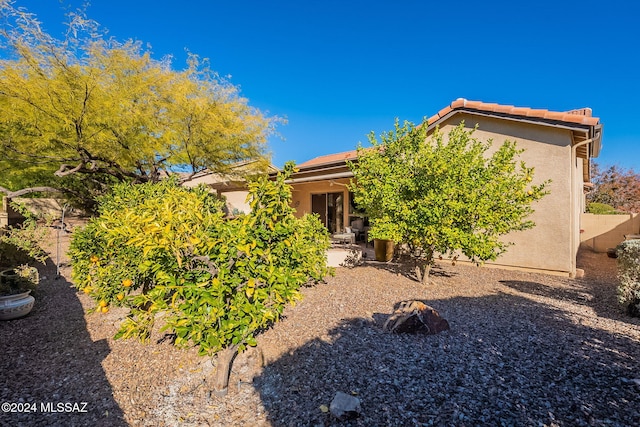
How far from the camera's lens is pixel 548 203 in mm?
8438

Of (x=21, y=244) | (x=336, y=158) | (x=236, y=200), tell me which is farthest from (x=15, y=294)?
(x=236, y=200)

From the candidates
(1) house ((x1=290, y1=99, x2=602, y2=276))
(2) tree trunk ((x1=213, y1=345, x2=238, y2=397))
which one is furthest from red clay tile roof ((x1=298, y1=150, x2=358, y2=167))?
(2) tree trunk ((x1=213, y1=345, x2=238, y2=397))

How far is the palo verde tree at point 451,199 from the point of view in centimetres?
624

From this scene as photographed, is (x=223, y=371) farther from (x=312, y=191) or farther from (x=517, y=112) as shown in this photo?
(x=312, y=191)

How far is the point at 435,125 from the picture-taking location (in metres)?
9.73

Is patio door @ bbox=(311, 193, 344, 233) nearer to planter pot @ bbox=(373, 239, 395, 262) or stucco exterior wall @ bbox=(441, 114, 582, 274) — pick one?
planter pot @ bbox=(373, 239, 395, 262)

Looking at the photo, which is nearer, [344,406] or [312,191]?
[344,406]

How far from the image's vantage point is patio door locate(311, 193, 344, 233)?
15.9m

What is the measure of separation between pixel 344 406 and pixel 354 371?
659mm

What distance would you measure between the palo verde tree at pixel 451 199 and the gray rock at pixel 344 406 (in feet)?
13.8

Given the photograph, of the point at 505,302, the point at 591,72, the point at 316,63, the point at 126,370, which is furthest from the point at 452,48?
the point at 126,370

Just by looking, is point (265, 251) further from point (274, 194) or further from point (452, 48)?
point (452, 48)

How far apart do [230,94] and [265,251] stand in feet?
38.5

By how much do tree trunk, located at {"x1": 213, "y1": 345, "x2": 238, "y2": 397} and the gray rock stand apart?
126cm
